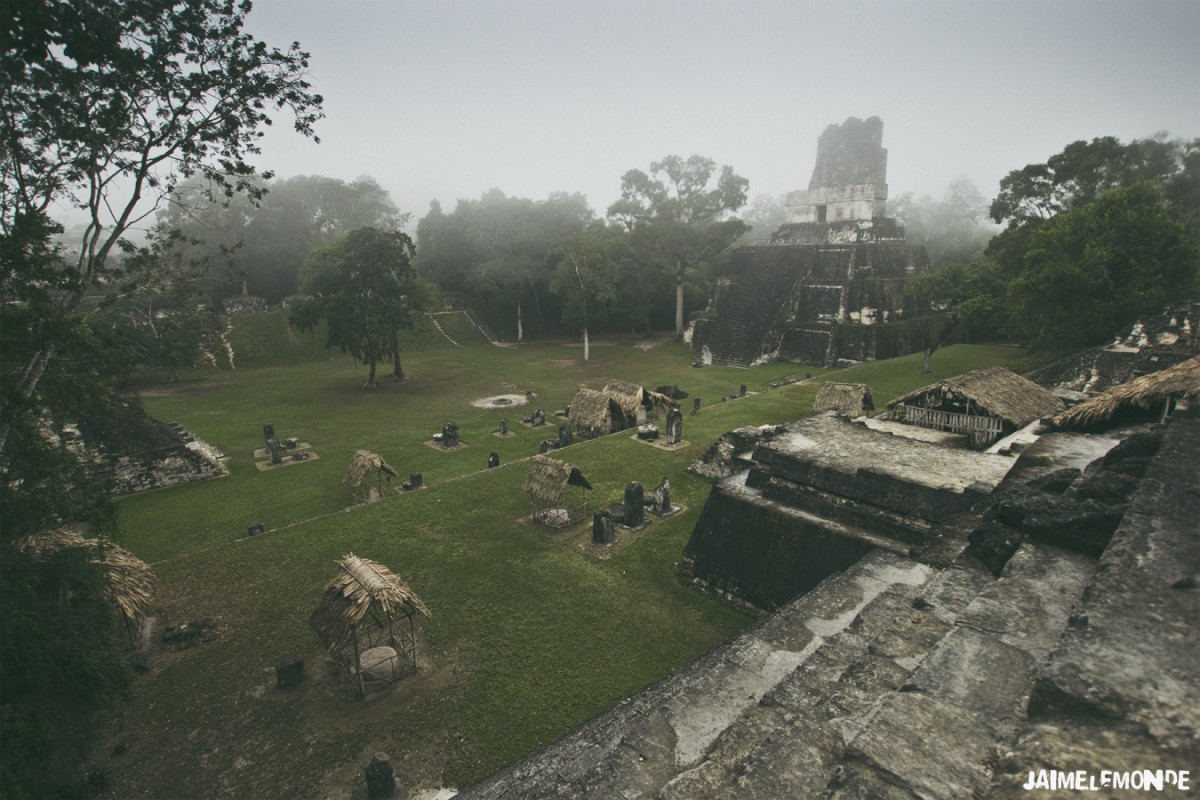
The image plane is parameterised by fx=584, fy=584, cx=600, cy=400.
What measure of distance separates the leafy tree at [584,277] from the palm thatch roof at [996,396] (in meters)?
18.9

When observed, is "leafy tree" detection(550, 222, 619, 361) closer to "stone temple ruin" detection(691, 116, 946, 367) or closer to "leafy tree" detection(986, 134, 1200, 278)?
"stone temple ruin" detection(691, 116, 946, 367)

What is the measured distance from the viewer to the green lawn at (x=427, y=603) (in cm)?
590

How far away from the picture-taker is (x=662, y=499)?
1130 centimetres

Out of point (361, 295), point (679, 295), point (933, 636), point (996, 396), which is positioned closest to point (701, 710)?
point (933, 636)

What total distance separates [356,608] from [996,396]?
12.6m

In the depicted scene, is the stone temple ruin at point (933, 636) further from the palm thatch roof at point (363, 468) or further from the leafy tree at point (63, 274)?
the palm thatch roof at point (363, 468)

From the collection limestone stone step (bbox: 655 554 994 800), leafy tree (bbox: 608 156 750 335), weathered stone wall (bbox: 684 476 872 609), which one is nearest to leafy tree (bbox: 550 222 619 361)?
leafy tree (bbox: 608 156 750 335)

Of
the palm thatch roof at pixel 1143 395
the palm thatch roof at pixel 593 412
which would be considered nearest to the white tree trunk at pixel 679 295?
the palm thatch roof at pixel 593 412

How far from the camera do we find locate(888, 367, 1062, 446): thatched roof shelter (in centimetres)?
1181

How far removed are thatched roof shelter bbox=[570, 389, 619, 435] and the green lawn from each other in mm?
1056

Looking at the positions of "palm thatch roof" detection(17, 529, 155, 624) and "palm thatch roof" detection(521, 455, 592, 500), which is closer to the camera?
"palm thatch roof" detection(17, 529, 155, 624)

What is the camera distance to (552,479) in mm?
10867

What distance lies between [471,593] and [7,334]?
19.6 feet

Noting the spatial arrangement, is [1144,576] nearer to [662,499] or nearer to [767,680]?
[767,680]
